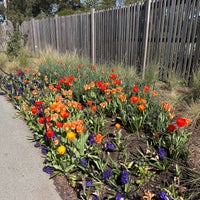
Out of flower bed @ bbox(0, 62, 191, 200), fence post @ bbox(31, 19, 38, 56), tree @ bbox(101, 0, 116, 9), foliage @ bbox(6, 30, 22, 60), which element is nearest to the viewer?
flower bed @ bbox(0, 62, 191, 200)

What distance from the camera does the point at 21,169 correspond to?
7.39 ft

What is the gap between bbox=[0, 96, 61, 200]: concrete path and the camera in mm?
1921

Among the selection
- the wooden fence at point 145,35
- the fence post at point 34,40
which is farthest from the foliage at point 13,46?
the wooden fence at point 145,35

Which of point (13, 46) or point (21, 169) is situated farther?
point (13, 46)

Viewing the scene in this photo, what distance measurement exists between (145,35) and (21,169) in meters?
4.46

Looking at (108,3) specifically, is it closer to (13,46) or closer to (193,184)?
(13,46)

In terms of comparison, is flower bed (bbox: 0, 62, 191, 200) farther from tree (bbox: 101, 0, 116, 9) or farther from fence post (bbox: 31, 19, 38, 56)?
tree (bbox: 101, 0, 116, 9)

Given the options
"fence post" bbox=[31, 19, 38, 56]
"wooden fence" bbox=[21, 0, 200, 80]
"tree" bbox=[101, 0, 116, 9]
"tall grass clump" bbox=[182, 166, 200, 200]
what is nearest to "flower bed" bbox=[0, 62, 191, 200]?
"tall grass clump" bbox=[182, 166, 200, 200]

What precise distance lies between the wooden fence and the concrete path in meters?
3.79

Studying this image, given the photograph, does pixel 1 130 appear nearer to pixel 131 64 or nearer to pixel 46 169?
pixel 46 169

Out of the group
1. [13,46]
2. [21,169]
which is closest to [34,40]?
[13,46]

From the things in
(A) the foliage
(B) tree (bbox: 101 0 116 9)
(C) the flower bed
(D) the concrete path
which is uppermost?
(B) tree (bbox: 101 0 116 9)

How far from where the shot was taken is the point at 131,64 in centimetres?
598

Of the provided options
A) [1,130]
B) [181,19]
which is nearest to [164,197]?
[1,130]
